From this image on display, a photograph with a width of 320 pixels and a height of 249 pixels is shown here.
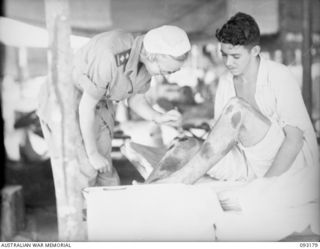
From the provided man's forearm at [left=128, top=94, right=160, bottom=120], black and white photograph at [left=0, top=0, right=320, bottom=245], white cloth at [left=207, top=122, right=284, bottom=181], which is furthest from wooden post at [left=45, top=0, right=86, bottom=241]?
white cloth at [left=207, top=122, right=284, bottom=181]

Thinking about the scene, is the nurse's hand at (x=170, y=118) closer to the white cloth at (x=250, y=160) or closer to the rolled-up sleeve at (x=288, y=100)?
the white cloth at (x=250, y=160)

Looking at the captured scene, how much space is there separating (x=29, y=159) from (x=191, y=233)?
1.15 meters

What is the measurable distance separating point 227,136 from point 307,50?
2.45 ft

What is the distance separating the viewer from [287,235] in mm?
4359

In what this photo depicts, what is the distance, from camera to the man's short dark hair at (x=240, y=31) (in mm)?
4250

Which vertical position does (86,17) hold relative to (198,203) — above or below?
above

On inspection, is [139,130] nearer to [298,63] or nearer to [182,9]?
[182,9]

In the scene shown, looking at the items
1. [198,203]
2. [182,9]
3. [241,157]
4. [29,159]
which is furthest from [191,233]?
[182,9]

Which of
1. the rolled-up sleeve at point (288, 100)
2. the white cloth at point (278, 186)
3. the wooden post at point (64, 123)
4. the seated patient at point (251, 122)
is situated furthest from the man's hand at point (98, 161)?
the rolled-up sleeve at point (288, 100)

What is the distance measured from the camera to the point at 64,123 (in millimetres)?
4324

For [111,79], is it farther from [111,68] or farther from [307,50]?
[307,50]
